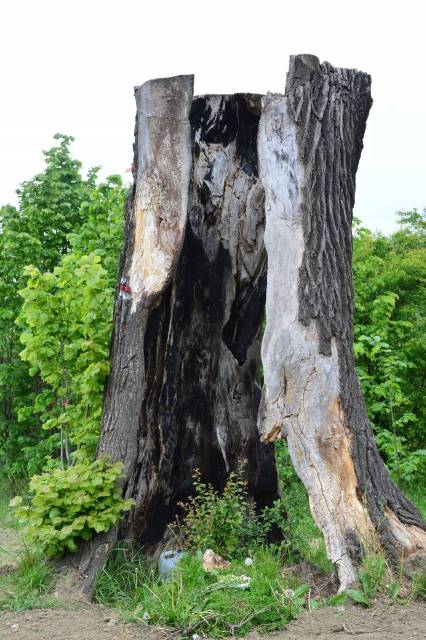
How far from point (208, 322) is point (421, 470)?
5.24 metres

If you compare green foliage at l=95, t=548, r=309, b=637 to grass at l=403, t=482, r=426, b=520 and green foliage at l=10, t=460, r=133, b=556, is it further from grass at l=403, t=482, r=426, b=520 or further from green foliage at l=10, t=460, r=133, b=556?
grass at l=403, t=482, r=426, b=520

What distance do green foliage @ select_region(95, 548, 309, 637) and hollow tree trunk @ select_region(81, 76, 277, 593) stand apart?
58 centimetres

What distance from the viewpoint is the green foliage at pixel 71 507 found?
6.73m

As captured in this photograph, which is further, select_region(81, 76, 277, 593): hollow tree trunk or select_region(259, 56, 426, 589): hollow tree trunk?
select_region(81, 76, 277, 593): hollow tree trunk

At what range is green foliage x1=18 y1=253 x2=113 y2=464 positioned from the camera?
741cm

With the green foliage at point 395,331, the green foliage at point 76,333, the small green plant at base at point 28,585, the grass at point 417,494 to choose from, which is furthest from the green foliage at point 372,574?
the green foliage at point 395,331

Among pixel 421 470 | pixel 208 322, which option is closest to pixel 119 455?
pixel 208 322

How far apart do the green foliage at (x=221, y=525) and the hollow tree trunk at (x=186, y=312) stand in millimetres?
284

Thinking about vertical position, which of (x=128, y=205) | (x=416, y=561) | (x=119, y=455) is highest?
(x=128, y=205)

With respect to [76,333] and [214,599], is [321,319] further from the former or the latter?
[76,333]

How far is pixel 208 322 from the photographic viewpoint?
24.5 ft

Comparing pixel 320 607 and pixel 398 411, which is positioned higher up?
pixel 398 411

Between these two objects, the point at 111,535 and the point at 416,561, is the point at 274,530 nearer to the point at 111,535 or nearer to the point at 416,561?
the point at 111,535

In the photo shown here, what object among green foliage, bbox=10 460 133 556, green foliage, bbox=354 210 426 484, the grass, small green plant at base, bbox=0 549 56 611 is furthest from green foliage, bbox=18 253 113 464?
the grass
